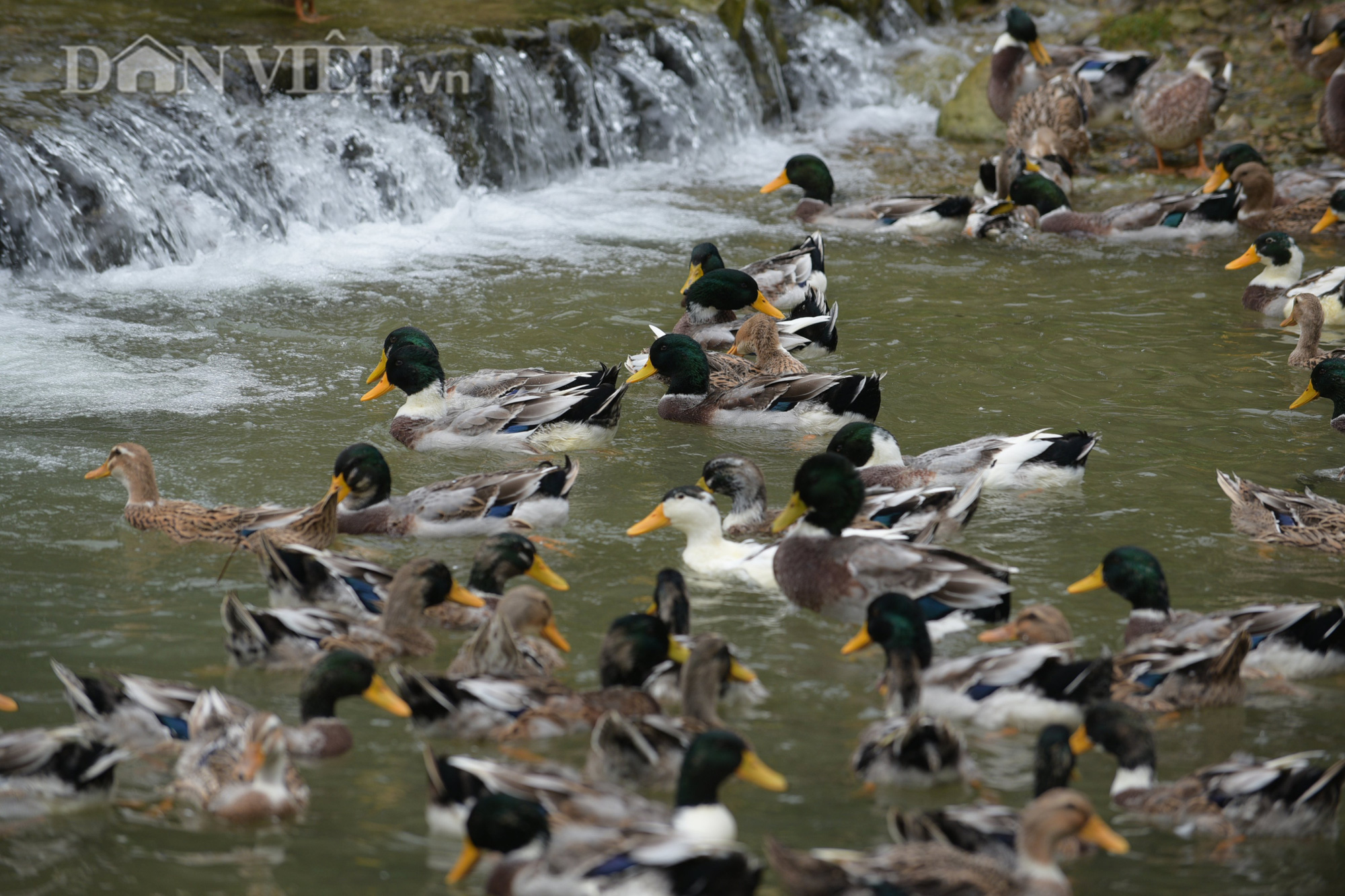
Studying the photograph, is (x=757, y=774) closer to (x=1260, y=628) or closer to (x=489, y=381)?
→ (x=1260, y=628)

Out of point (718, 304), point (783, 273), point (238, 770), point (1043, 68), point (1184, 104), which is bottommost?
point (238, 770)

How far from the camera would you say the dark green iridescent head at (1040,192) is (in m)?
15.3

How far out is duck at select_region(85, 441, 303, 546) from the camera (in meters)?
7.36

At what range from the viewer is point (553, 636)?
20.3 ft

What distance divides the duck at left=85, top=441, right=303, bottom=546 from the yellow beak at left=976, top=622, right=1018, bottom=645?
3447 millimetres

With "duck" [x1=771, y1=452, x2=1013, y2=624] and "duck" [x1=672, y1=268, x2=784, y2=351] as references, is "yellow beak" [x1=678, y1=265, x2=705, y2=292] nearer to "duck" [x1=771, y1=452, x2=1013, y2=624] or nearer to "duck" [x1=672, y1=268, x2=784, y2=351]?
"duck" [x1=672, y1=268, x2=784, y2=351]

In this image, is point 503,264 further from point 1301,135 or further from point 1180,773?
point 1301,135

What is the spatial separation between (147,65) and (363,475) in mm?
9315

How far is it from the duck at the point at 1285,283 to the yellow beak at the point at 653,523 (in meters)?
6.78

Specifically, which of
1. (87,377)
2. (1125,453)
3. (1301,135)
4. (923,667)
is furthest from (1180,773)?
(1301,135)

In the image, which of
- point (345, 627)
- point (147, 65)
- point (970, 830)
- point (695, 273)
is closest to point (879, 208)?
point (695, 273)

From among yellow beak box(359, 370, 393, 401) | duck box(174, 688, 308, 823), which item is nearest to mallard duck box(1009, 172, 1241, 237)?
yellow beak box(359, 370, 393, 401)
